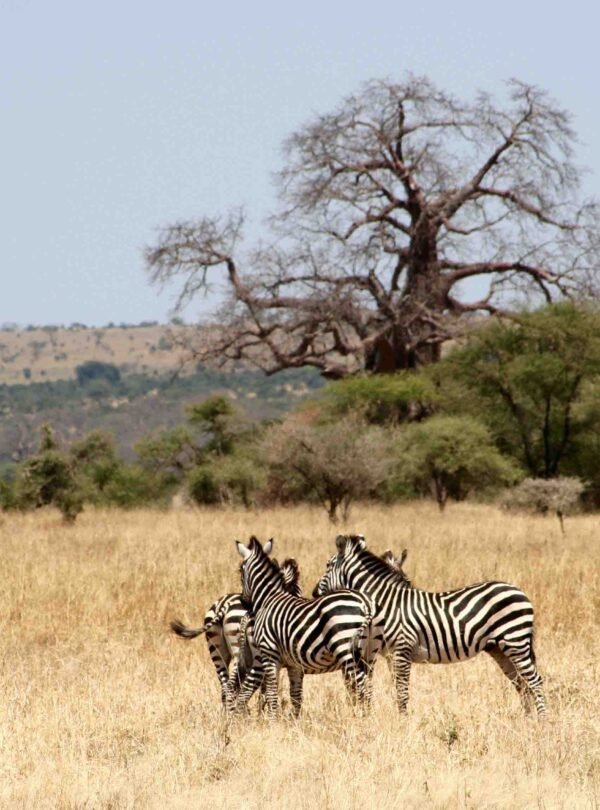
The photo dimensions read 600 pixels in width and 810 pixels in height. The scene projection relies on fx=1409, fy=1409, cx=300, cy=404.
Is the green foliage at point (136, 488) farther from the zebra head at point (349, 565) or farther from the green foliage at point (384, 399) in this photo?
the zebra head at point (349, 565)

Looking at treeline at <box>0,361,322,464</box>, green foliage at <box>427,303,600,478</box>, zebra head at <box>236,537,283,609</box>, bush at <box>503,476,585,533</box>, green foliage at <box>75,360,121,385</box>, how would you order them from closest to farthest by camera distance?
1. zebra head at <box>236,537,283,609</box>
2. bush at <box>503,476,585,533</box>
3. green foliage at <box>427,303,600,478</box>
4. treeline at <box>0,361,322,464</box>
5. green foliage at <box>75,360,121,385</box>

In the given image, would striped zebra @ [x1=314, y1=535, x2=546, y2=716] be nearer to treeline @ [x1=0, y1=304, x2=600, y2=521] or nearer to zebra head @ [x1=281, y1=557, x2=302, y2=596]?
zebra head @ [x1=281, y1=557, x2=302, y2=596]

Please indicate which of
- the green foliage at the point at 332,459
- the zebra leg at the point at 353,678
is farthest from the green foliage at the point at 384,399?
the zebra leg at the point at 353,678

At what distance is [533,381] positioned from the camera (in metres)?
34.2

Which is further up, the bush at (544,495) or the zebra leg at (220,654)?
the bush at (544,495)

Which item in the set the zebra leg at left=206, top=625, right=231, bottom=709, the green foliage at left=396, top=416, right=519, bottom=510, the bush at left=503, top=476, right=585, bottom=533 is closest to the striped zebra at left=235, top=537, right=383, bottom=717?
the zebra leg at left=206, top=625, right=231, bottom=709

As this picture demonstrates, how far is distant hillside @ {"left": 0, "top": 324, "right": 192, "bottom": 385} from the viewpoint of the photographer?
439ft

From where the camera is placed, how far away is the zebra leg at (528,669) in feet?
28.7

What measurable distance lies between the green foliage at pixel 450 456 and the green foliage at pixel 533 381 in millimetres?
2811

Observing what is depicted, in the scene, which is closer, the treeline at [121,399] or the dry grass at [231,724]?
the dry grass at [231,724]

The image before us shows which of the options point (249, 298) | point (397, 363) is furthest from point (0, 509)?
point (397, 363)

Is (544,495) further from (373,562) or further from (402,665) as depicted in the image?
(402,665)

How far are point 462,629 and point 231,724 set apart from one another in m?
1.64

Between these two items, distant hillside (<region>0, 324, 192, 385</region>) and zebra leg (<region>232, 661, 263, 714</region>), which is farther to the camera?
distant hillside (<region>0, 324, 192, 385</region>)
